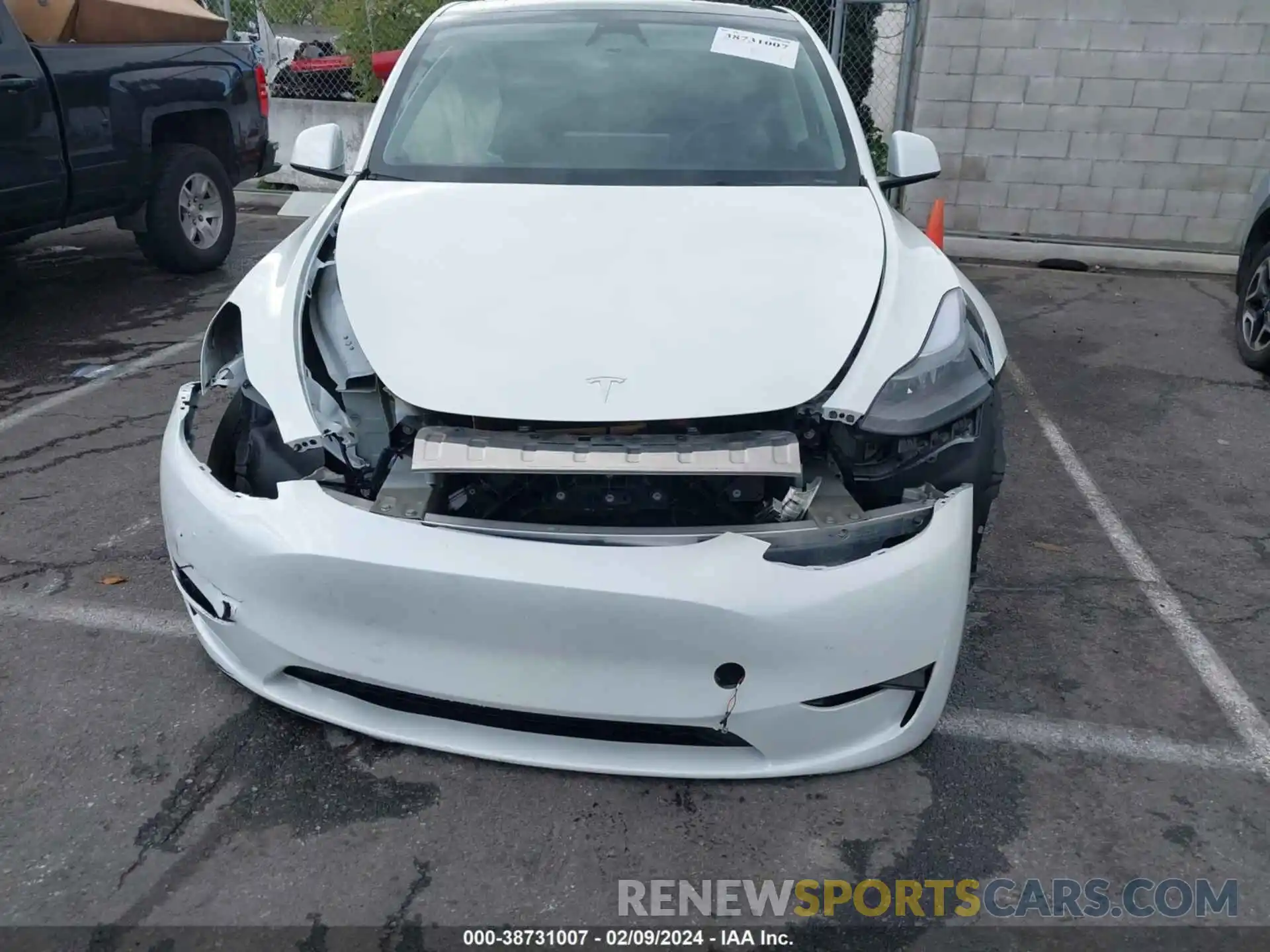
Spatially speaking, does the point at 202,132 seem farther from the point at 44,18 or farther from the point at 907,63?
the point at 907,63

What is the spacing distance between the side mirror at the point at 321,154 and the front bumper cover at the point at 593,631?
1.66 metres

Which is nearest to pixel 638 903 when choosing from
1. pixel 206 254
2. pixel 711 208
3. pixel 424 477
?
pixel 424 477

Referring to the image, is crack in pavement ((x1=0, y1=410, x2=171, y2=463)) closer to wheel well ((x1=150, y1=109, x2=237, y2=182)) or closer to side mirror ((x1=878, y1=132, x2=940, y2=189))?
wheel well ((x1=150, y1=109, x2=237, y2=182))

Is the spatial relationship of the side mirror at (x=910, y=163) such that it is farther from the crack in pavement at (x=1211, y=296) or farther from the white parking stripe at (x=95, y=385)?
the crack in pavement at (x=1211, y=296)

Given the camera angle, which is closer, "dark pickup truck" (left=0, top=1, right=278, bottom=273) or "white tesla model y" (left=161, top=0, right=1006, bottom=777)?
"white tesla model y" (left=161, top=0, right=1006, bottom=777)

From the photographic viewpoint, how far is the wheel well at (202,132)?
6.40 m

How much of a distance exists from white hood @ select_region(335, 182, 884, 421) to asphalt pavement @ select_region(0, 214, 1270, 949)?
910 millimetres

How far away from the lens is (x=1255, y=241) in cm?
558

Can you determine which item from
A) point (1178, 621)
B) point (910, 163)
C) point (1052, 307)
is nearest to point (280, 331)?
point (910, 163)

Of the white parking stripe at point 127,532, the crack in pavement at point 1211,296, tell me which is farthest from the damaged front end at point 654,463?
the crack in pavement at point 1211,296

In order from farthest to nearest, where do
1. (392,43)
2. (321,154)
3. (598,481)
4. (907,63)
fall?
(392,43), (907,63), (321,154), (598,481)

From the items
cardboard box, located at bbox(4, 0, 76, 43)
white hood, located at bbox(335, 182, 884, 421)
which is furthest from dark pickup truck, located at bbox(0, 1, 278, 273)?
white hood, located at bbox(335, 182, 884, 421)

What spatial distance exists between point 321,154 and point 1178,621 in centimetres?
323

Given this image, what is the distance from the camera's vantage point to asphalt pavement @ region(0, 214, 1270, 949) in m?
2.10
